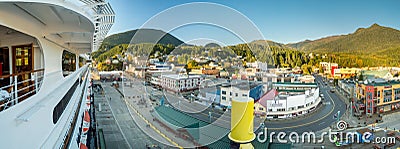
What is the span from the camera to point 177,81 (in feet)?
5.83

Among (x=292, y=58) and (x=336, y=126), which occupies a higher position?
(x=292, y=58)

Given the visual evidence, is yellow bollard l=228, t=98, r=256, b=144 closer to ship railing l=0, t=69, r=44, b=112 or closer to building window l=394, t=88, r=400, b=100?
ship railing l=0, t=69, r=44, b=112

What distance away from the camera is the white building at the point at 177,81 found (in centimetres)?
180

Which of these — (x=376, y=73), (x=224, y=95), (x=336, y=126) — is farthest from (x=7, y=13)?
(x=376, y=73)

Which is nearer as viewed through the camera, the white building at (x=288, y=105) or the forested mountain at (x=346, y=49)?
the white building at (x=288, y=105)

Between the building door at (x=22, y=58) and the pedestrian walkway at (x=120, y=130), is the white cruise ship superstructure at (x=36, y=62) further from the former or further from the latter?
the pedestrian walkway at (x=120, y=130)

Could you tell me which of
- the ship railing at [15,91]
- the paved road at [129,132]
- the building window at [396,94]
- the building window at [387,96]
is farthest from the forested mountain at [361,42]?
the ship railing at [15,91]

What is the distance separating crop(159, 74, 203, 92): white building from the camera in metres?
1.80

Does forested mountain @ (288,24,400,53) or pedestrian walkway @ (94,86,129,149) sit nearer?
pedestrian walkway @ (94,86,129,149)

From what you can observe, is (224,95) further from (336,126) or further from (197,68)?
(336,126)

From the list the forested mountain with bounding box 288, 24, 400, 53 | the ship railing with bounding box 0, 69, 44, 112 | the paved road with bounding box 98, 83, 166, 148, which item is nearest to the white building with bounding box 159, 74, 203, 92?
the ship railing with bounding box 0, 69, 44, 112

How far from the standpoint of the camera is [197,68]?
180cm

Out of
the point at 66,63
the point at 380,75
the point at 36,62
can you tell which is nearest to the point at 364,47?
the point at 380,75

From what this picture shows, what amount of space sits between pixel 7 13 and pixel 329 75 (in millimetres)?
11156
